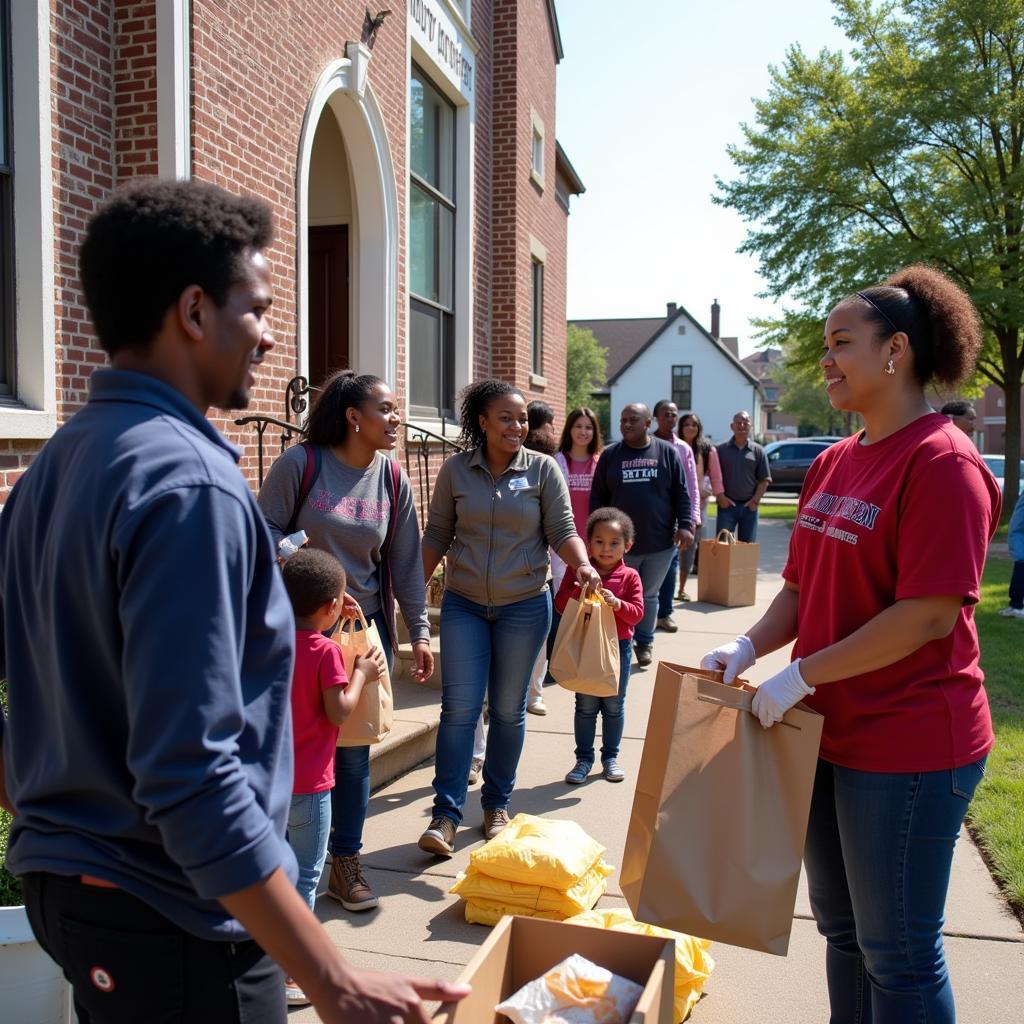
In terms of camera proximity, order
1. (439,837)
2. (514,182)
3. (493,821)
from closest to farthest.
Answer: (439,837), (493,821), (514,182)

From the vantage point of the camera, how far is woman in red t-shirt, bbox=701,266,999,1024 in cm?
223

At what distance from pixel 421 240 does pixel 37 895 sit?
939cm

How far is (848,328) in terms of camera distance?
7.98 ft

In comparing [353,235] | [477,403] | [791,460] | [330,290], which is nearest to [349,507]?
[477,403]

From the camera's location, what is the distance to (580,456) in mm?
7805

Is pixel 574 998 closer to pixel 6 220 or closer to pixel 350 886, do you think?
pixel 350 886

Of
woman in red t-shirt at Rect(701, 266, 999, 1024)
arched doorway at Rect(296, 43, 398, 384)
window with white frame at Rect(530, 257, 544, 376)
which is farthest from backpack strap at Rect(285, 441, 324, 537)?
window with white frame at Rect(530, 257, 544, 376)

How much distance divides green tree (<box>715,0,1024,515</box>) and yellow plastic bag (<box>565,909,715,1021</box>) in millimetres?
15860

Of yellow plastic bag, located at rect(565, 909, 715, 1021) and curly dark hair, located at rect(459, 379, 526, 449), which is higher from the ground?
curly dark hair, located at rect(459, 379, 526, 449)

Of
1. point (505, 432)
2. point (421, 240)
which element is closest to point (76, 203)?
point (505, 432)

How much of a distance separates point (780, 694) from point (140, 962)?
1.50 m

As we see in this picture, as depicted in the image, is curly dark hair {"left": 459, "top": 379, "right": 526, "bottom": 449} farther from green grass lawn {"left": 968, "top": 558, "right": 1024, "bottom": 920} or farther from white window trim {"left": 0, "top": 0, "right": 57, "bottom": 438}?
green grass lawn {"left": 968, "top": 558, "right": 1024, "bottom": 920}

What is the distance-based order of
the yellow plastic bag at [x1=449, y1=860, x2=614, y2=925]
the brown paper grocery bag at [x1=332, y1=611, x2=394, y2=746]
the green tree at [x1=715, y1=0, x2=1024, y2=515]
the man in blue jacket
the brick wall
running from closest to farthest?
1. the man in blue jacket
2. the brown paper grocery bag at [x1=332, y1=611, x2=394, y2=746]
3. the yellow plastic bag at [x1=449, y1=860, x2=614, y2=925]
4. the brick wall
5. the green tree at [x1=715, y1=0, x2=1024, y2=515]

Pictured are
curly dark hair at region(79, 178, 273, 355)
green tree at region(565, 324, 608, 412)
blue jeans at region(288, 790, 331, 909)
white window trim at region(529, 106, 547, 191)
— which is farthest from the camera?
green tree at region(565, 324, 608, 412)
